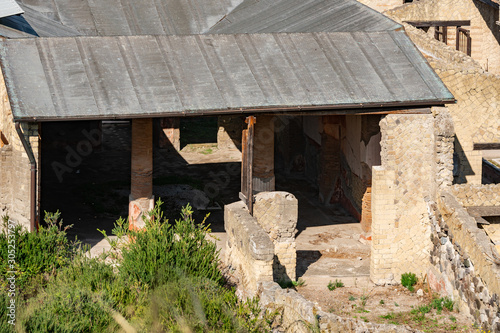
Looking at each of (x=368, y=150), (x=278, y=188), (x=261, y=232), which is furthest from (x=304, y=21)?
(x=261, y=232)

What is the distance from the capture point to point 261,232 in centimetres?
1389

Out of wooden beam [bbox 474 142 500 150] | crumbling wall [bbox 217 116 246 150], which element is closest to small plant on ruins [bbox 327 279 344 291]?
wooden beam [bbox 474 142 500 150]

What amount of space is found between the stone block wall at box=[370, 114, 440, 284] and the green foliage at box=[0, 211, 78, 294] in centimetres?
585

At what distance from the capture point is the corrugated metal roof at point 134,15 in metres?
18.8

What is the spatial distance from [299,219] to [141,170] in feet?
14.5

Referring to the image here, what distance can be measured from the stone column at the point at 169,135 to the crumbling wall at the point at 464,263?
12.2 meters

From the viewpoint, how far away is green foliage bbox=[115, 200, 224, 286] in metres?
12.5

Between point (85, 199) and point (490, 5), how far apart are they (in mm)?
13516

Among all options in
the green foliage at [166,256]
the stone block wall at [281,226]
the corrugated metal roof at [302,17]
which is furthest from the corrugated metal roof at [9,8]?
the stone block wall at [281,226]

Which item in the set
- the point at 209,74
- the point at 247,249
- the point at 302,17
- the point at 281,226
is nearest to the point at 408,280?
the point at 281,226

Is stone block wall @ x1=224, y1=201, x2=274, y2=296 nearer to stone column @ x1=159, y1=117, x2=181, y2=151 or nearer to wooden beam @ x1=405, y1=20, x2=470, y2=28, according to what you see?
wooden beam @ x1=405, y1=20, x2=470, y2=28

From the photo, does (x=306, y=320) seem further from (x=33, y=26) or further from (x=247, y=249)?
(x=33, y=26)

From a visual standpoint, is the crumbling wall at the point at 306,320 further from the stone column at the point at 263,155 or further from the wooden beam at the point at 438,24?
the wooden beam at the point at 438,24

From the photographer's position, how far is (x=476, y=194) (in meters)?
15.6
